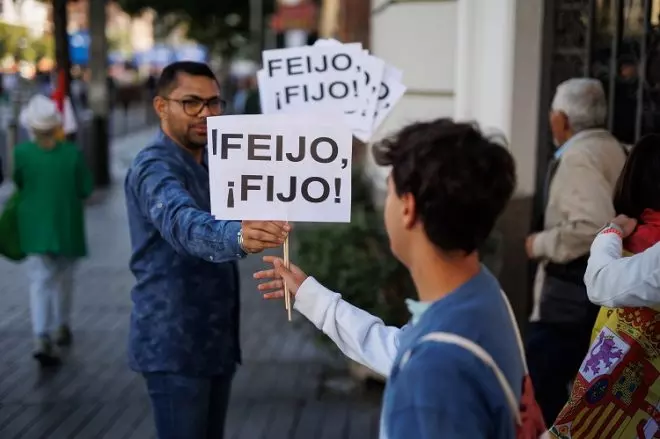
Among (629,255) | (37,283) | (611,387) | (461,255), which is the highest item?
(461,255)

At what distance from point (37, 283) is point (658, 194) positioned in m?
5.05

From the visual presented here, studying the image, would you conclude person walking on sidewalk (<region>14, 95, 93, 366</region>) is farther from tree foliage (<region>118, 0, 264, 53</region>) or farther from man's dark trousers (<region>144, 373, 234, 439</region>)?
tree foliage (<region>118, 0, 264, 53</region>)

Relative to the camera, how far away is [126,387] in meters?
6.41

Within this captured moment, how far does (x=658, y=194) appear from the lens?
3.18 meters

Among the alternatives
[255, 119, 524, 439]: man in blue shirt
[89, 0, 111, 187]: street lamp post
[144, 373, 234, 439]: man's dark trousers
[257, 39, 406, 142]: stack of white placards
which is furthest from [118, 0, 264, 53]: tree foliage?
[255, 119, 524, 439]: man in blue shirt

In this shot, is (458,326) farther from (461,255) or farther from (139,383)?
(139,383)

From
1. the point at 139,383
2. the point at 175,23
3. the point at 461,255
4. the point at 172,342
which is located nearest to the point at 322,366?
the point at 139,383

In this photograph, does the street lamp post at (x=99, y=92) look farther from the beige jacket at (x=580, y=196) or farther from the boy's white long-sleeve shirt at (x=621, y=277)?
the boy's white long-sleeve shirt at (x=621, y=277)

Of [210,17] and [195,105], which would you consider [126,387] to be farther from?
[210,17]

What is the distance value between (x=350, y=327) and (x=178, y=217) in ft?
2.94

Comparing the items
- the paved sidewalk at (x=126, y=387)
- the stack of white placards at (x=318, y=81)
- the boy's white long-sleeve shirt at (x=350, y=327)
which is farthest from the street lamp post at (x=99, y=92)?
the boy's white long-sleeve shirt at (x=350, y=327)

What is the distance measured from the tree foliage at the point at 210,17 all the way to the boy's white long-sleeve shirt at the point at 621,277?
23908 millimetres

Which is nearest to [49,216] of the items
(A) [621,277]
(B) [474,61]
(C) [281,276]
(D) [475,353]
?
(B) [474,61]

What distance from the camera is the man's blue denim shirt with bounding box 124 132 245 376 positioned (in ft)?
11.6
